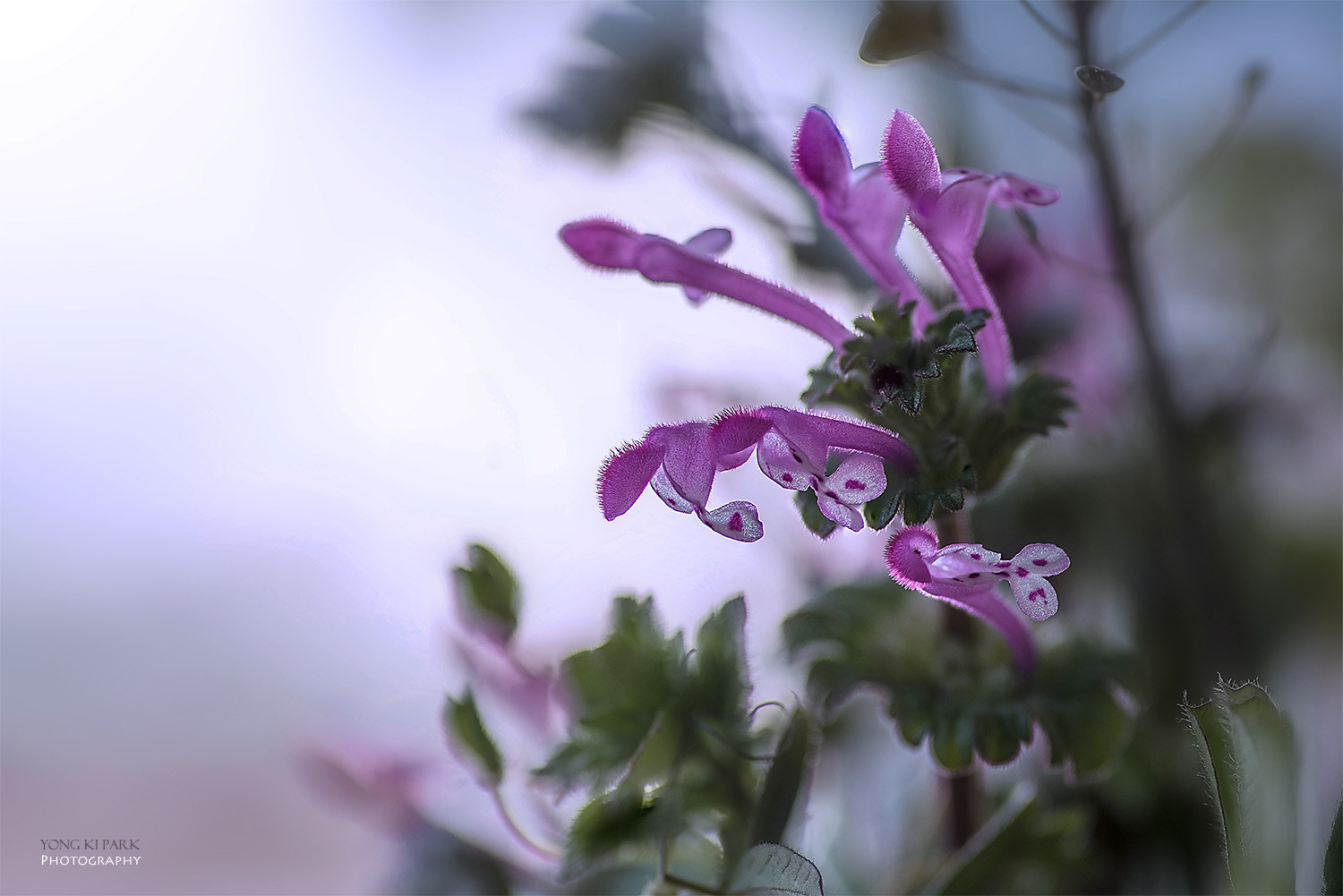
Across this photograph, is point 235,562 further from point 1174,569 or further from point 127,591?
point 1174,569

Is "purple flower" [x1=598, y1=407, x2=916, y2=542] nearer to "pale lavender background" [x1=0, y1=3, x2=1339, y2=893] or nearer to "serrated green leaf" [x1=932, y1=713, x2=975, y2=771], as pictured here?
"serrated green leaf" [x1=932, y1=713, x2=975, y2=771]

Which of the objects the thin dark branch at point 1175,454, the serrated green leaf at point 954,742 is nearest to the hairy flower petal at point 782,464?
the serrated green leaf at point 954,742

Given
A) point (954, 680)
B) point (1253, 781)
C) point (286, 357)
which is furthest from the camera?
point (286, 357)

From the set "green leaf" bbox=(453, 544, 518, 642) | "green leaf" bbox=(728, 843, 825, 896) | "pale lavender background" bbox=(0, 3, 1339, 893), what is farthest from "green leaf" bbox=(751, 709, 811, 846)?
"pale lavender background" bbox=(0, 3, 1339, 893)

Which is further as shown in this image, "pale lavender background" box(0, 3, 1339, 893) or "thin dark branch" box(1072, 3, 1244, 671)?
"pale lavender background" box(0, 3, 1339, 893)

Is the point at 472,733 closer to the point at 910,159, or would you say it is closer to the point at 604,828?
the point at 604,828

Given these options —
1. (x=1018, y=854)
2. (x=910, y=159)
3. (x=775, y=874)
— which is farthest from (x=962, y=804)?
(x=910, y=159)
